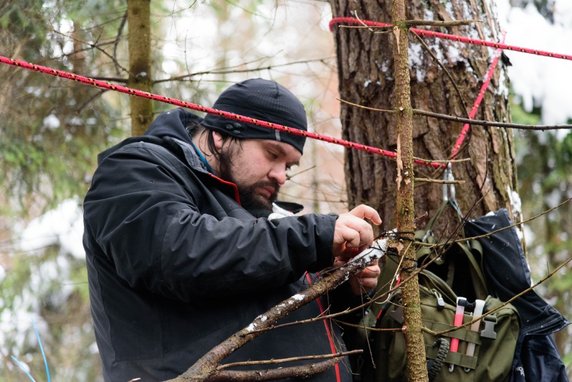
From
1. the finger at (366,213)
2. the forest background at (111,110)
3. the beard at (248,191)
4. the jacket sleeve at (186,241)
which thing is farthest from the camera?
the forest background at (111,110)

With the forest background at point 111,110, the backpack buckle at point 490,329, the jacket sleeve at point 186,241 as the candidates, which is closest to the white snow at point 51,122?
the forest background at point 111,110

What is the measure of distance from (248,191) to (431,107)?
3.37 ft

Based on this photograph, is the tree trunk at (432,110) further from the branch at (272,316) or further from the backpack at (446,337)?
the branch at (272,316)

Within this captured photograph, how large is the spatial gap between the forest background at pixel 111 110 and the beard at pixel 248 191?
87cm

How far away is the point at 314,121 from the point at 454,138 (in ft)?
4.65

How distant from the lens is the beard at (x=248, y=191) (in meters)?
2.96

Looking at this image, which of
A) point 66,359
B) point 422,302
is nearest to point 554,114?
point 422,302

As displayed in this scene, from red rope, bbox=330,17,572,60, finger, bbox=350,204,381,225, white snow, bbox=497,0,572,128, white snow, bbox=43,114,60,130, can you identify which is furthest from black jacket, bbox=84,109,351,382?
white snow, bbox=497,0,572,128

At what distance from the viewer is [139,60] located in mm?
4223

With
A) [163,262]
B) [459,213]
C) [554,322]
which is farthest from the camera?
[459,213]

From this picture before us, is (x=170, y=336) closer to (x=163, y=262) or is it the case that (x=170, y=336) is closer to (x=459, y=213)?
(x=163, y=262)

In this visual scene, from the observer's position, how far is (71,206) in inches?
279

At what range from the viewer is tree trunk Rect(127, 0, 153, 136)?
13.8ft

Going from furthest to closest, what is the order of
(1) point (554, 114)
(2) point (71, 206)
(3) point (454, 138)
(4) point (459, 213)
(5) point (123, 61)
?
(2) point (71, 206) → (1) point (554, 114) → (5) point (123, 61) → (3) point (454, 138) → (4) point (459, 213)
